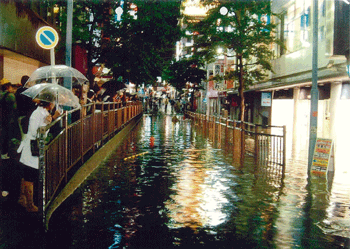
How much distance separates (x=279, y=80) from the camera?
3111cm

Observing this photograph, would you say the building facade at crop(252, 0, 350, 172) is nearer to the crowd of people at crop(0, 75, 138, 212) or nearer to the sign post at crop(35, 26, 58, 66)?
the sign post at crop(35, 26, 58, 66)

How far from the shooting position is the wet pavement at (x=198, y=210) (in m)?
6.06

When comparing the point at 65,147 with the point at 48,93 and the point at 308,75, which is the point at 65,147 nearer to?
the point at 48,93

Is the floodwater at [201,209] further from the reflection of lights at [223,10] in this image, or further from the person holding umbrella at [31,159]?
the reflection of lights at [223,10]

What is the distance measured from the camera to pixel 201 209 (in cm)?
781

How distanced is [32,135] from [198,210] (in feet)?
9.56

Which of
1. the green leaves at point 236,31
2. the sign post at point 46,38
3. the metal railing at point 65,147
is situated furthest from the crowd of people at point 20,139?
the green leaves at point 236,31

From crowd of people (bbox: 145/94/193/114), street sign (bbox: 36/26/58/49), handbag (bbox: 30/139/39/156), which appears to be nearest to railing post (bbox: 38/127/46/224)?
handbag (bbox: 30/139/39/156)

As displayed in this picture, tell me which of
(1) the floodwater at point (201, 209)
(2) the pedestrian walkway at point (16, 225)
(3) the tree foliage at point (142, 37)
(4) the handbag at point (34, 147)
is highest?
(3) the tree foliage at point (142, 37)

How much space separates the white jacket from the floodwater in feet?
2.98

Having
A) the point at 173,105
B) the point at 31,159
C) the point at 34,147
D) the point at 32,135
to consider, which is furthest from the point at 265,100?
the point at 173,105

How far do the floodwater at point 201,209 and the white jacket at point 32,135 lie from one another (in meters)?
0.91

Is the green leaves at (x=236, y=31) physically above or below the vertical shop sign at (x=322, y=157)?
above

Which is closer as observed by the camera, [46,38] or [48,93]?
[48,93]
